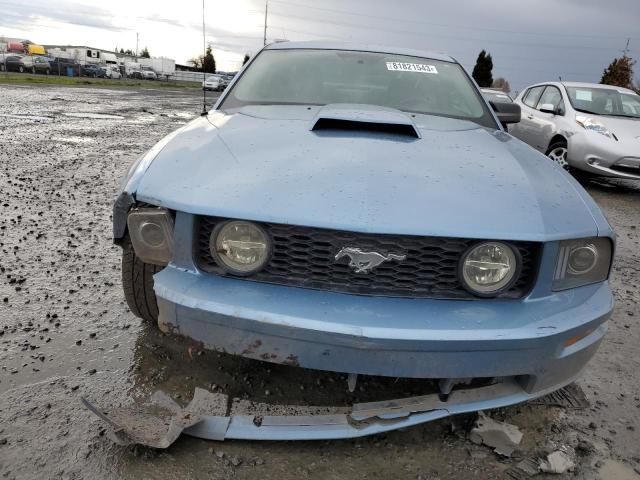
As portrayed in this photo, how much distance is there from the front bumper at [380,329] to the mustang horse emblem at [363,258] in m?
0.11

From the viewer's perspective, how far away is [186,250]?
5.94 ft

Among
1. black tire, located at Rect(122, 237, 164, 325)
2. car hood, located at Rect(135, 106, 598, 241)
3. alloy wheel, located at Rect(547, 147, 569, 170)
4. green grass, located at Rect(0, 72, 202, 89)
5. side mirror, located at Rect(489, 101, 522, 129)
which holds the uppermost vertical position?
side mirror, located at Rect(489, 101, 522, 129)

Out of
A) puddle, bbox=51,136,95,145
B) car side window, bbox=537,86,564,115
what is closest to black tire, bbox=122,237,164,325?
puddle, bbox=51,136,95,145

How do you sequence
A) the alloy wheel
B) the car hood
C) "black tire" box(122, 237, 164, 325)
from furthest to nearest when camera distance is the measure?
the alloy wheel, "black tire" box(122, 237, 164, 325), the car hood

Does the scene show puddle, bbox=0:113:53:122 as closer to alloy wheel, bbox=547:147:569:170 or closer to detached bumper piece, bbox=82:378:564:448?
alloy wheel, bbox=547:147:569:170

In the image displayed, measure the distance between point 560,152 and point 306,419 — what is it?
270 inches

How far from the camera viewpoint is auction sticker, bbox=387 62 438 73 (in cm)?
327

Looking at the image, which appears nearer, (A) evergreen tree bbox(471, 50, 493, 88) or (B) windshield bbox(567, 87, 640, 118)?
(B) windshield bbox(567, 87, 640, 118)

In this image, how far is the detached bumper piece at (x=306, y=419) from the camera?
174 centimetres

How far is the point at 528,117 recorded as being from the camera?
8367 millimetres

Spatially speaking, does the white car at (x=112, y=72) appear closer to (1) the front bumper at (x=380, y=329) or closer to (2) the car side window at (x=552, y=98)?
(2) the car side window at (x=552, y=98)

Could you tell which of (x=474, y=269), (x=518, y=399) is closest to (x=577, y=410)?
(x=518, y=399)

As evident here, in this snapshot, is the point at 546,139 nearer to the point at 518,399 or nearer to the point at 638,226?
the point at 638,226

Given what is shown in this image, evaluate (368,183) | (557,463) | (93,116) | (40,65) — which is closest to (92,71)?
(40,65)
